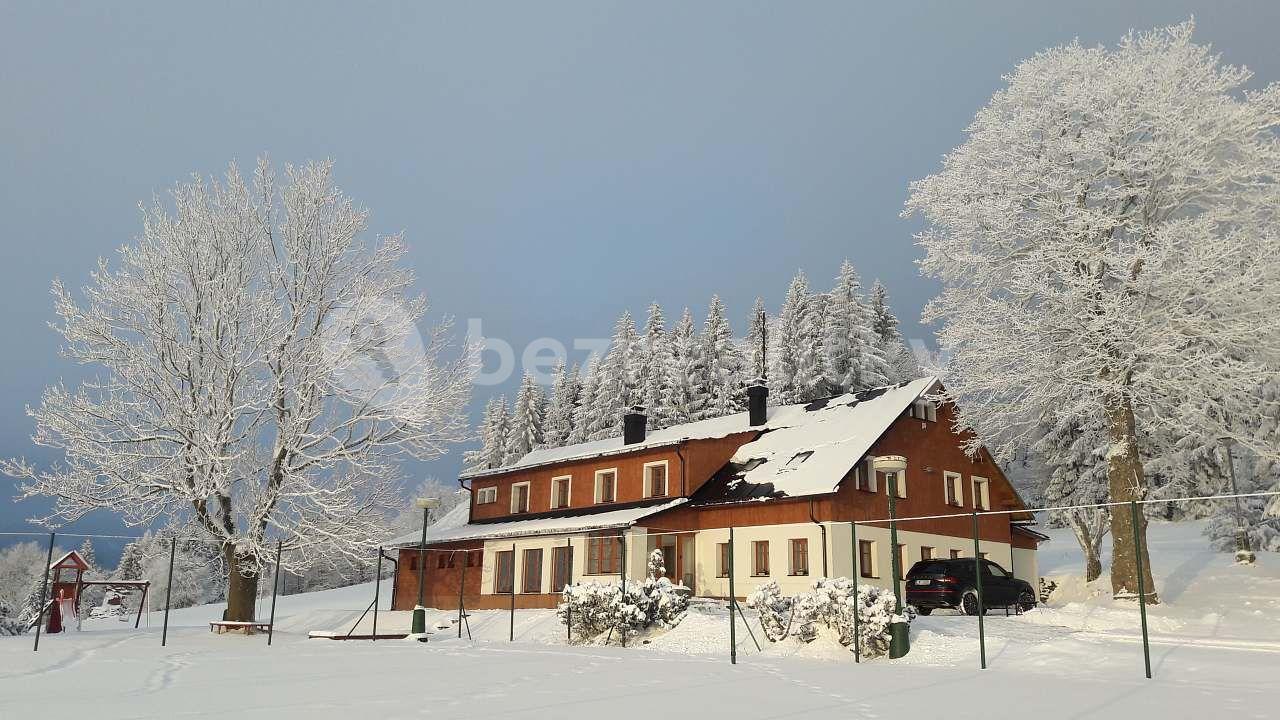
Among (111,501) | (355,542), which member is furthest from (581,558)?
(111,501)

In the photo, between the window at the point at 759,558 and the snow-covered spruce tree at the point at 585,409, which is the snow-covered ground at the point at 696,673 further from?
the snow-covered spruce tree at the point at 585,409

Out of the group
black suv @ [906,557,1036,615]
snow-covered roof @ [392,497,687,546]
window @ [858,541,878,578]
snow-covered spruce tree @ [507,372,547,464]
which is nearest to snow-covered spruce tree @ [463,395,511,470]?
snow-covered spruce tree @ [507,372,547,464]

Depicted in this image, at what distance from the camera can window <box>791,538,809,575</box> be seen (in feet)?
96.4

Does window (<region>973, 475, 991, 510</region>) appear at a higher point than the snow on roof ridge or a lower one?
lower

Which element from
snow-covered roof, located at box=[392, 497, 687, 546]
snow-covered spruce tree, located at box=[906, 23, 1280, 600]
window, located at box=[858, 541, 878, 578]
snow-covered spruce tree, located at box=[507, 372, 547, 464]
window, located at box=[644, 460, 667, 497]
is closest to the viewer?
snow-covered spruce tree, located at box=[906, 23, 1280, 600]

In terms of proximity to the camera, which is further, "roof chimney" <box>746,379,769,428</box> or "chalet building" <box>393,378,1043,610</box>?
"roof chimney" <box>746,379,769,428</box>

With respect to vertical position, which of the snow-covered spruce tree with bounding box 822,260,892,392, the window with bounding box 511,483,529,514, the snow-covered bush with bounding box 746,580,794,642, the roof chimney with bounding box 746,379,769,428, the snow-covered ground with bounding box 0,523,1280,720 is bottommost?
the snow-covered ground with bounding box 0,523,1280,720

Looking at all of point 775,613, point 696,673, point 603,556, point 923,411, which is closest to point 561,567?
point 603,556

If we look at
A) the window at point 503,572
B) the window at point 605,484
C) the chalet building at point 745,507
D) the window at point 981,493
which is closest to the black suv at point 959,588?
the chalet building at point 745,507

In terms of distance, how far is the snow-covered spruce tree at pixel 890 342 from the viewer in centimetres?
6013

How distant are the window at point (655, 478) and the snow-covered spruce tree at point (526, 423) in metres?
40.6

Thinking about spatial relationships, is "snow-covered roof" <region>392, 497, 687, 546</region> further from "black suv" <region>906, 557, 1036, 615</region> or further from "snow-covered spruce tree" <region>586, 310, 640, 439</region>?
"snow-covered spruce tree" <region>586, 310, 640, 439</region>

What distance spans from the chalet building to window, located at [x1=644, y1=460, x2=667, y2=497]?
40 mm

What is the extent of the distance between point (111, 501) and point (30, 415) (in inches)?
129
